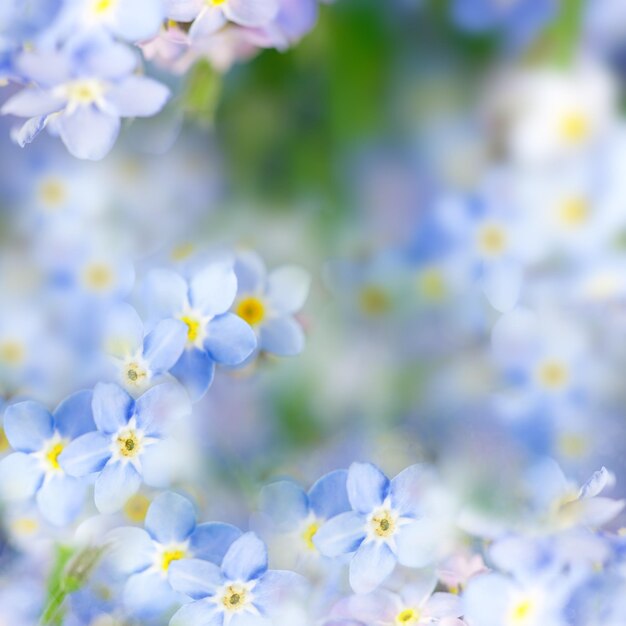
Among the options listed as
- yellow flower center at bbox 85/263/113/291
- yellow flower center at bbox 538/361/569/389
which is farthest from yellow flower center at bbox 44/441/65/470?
yellow flower center at bbox 538/361/569/389

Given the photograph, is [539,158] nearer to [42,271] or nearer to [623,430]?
[623,430]

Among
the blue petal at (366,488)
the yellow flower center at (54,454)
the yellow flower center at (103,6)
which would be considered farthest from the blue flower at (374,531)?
the yellow flower center at (103,6)

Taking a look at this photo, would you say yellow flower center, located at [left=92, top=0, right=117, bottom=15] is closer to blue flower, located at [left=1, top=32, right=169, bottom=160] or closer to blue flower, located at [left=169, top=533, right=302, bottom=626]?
blue flower, located at [left=1, top=32, right=169, bottom=160]

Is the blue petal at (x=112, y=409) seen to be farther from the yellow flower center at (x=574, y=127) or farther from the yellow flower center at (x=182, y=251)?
the yellow flower center at (x=574, y=127)

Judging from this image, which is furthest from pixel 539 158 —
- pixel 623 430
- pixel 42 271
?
pixel 42 271

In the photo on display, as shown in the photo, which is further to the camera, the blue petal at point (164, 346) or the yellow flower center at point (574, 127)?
the yellow flower center at point (574, 127)

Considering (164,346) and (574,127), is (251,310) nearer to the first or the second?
(164,346)
